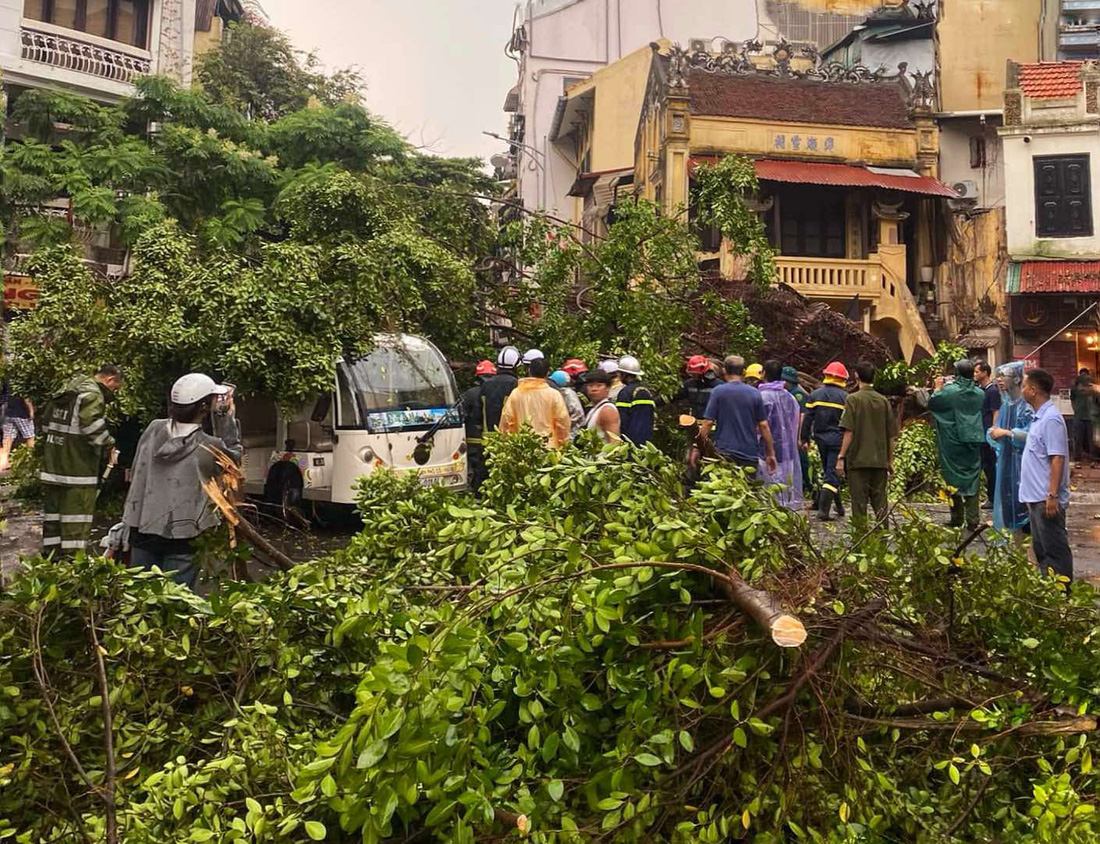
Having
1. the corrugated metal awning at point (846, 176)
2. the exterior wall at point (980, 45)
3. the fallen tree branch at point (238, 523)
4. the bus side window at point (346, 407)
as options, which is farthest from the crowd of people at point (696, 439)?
the exterior wall at point (980, 45)

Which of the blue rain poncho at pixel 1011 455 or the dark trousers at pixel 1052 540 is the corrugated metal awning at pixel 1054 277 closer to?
the blue rain poncho at pixel 1011 455

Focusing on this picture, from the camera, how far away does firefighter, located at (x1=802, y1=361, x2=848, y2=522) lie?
1000cm

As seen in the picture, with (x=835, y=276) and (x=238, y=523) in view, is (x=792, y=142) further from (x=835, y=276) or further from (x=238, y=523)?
(x=238, y=523)

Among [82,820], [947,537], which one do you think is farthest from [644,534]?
[82,820]

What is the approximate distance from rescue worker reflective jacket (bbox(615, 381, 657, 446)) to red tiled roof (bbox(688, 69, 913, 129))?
621 inches

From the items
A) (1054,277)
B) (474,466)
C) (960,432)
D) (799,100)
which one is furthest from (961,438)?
(799,100)

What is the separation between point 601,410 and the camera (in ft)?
23.4

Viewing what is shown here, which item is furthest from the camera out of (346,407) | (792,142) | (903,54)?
(903,54)

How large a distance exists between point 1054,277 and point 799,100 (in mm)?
7347

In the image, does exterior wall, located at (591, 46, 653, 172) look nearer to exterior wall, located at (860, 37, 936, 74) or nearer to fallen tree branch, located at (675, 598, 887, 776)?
exterior wall, located at (860, 37, 936, 74)

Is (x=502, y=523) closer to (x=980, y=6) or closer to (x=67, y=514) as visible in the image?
(x=67, y=514)

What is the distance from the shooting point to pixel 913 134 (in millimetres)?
22906

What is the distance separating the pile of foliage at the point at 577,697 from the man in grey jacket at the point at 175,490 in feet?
5.80

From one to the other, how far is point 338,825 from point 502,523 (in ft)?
3.95
